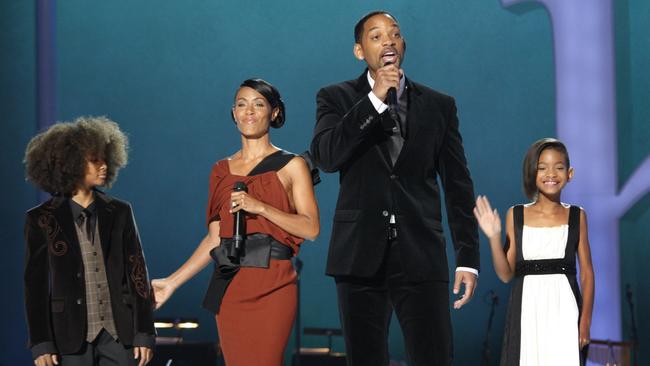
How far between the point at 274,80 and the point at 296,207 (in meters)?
4.44

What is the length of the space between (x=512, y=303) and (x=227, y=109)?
3824mm

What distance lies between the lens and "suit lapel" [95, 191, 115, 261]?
3.53m

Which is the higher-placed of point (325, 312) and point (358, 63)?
point (358, 63)

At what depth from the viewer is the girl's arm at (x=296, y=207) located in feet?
10.3

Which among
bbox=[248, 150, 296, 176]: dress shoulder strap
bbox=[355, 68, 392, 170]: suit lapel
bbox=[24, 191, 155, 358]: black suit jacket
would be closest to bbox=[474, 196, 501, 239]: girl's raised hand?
bbox=[248, 150, 296, 176]: dress shoulder strap

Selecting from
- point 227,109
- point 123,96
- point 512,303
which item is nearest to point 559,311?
point 512,303

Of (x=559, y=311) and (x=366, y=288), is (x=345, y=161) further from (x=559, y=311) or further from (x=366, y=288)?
(x=559, y=311)

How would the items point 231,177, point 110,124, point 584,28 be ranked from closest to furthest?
point 231,177 < point 110,124 < point 584,28

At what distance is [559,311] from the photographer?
4328mm

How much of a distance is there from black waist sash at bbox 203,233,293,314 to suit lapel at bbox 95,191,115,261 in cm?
52

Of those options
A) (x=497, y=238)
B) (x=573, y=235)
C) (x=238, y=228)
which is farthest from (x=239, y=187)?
(x=573, y=235)

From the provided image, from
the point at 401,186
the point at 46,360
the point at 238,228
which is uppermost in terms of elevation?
the point at 401,186

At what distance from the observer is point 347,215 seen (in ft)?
9.17

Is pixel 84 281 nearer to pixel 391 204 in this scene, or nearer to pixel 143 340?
pixel 143 340
